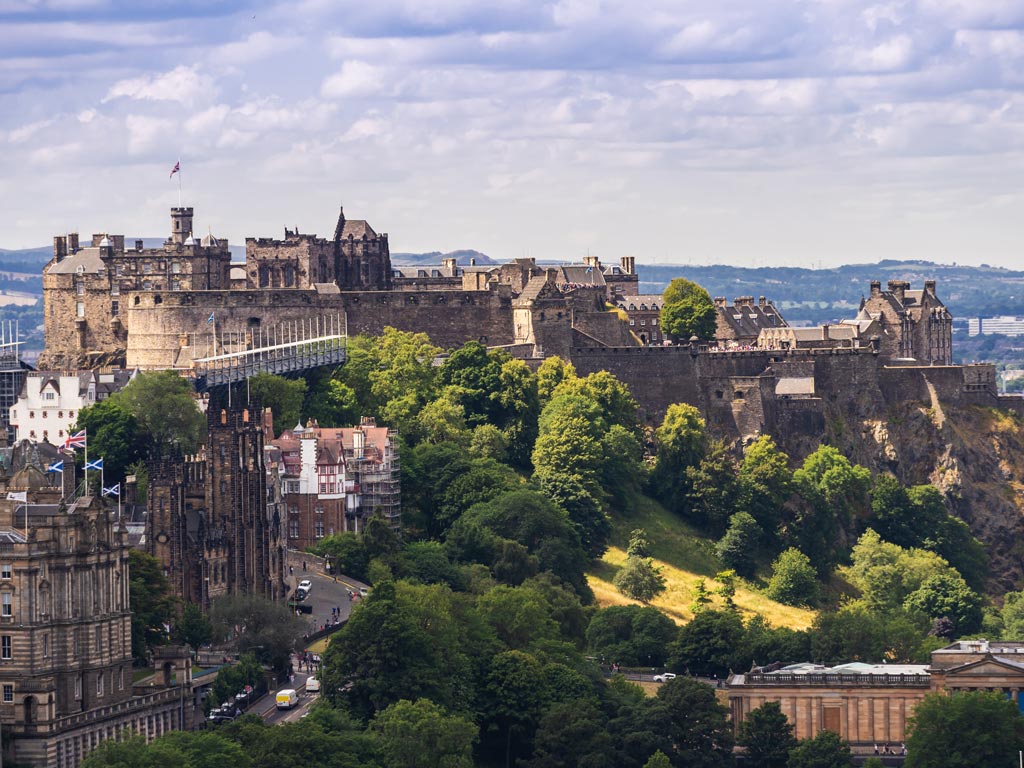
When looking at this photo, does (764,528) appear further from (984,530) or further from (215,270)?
(215,270)

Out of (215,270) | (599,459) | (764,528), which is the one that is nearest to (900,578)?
(764,528)

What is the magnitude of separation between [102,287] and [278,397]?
755 inches

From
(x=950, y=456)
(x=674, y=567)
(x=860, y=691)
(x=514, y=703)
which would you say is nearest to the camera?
(x=514, y=703)

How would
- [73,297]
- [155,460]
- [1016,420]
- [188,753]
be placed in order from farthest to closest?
[1016,420], [73,297], [155,460], [188,753]

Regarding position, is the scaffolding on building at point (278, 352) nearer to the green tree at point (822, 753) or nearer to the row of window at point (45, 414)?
the row of window at point (45, 414)

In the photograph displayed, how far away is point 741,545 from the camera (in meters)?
134

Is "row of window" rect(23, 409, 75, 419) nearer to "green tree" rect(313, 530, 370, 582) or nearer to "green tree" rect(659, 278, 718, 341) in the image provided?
"green tree" rect(313, 530, 370, 582)

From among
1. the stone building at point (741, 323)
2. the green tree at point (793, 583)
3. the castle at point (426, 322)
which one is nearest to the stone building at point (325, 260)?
the castle at point (426, 322)

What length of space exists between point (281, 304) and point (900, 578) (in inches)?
1305

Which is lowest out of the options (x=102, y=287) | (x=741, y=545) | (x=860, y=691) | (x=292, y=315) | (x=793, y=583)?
(x=860, y=691)

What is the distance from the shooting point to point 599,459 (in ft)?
432

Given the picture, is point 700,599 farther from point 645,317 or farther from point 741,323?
point 741,323

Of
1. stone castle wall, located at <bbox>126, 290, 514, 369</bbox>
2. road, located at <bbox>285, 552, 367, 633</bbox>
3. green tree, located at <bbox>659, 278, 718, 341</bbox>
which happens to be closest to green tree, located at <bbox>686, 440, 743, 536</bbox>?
stone castle wall, located at <bbox>126, 290, 514, 369</bbox>

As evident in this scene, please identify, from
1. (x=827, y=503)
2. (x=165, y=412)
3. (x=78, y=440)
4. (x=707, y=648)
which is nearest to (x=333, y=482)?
(x=165, y=412)
